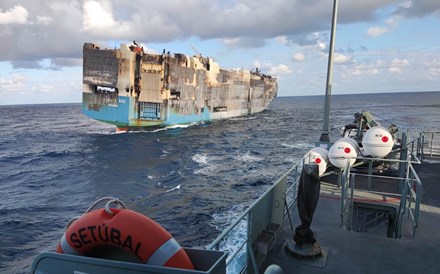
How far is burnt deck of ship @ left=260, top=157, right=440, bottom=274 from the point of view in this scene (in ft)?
19.7

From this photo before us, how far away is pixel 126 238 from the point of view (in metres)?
3.04

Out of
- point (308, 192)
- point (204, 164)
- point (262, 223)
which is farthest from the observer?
point (204, 164)

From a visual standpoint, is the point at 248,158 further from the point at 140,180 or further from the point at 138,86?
the point at 138,86

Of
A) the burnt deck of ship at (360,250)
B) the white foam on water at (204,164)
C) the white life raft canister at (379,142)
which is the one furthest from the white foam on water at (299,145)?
the burnt deck of ship at (360,250)

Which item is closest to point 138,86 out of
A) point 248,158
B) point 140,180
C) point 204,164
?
point 204,164

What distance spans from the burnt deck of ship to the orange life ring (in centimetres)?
345

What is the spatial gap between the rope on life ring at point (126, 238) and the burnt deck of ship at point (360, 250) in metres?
3.46

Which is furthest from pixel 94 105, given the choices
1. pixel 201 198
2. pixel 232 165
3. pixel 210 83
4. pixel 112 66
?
pixel 201 198

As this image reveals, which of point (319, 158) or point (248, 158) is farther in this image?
point (248, 158)

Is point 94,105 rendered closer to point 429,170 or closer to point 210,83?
point 210,83

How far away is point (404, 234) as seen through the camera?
7676mm

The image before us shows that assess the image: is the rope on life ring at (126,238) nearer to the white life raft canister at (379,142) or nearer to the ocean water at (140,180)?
the ocean water at (140,180)

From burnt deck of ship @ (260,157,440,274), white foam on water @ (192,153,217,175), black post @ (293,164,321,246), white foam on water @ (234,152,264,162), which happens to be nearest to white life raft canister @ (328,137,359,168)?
burnt deck of ship @ (260,157,440,274)

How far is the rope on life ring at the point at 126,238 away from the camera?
120 inches
